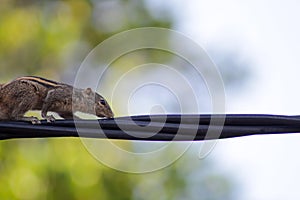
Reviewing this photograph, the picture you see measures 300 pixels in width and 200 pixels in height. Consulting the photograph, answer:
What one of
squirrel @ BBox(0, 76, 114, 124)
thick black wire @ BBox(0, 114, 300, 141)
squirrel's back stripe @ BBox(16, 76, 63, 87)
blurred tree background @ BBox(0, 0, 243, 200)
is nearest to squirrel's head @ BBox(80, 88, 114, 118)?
squirrel @ BBox(0, 76, 114, 124)

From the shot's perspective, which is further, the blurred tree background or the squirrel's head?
the blurred tree background

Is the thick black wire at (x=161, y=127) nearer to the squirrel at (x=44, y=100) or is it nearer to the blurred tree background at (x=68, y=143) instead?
the squirrel at (x=44, y=100)

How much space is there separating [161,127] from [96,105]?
2057 millimetres

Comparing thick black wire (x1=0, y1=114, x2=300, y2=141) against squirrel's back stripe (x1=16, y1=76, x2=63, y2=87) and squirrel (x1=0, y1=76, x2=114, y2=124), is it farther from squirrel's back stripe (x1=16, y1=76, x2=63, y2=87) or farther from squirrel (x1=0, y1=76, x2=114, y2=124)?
squirrel's back stripe (x1=16, y1=76, x2=63, y2=87)

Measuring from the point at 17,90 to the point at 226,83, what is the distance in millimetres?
6082

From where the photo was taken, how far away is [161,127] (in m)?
3.54

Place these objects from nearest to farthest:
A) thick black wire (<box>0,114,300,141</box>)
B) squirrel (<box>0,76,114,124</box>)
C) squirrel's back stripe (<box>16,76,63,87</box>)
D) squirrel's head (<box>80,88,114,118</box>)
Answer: thick black wire (<box>0,114,300,141</box>) → squirrel (<box>0,76,114,124</box>) → squirrel's back stripe (<box>16,76,63,87</box>) → squirrel's head (<box>80,88,114,118</box>)

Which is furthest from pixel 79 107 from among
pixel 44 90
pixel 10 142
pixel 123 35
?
pixel 123 35

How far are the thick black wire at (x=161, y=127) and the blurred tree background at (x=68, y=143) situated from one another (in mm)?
4456

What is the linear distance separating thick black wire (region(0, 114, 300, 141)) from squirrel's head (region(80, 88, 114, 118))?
180 cm

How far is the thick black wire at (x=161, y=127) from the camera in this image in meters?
3.51

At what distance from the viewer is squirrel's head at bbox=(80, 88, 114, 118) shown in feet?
17.9

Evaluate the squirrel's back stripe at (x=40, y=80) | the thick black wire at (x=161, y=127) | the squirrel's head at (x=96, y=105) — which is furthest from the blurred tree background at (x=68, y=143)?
the thick black wire at (x=161, y=127)

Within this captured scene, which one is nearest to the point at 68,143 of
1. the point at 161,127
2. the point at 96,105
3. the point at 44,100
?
the point at 96,105
